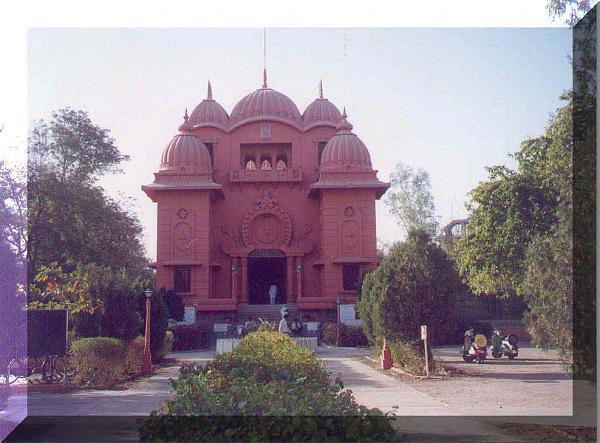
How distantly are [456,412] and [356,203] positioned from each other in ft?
14.1

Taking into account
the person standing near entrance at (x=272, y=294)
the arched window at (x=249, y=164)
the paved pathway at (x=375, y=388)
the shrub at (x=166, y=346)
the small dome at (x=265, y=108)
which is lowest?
the paved pathway at (x=375, y=388)

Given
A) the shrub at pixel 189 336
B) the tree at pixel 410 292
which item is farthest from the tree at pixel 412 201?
the shrub at pixel 189 336

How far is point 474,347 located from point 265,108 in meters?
5.24

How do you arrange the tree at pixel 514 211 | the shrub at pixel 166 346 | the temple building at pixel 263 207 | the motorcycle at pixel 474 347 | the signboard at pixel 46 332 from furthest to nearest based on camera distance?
1. the motorcycle at pixel 474 347
2. the shrub at pixel 166 346
3. the temple building at pixel 263 207
4. the signboard at pixel 46 332
5. the tree at pixel 514 211

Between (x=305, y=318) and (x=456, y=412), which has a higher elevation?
(x=305, y=318)

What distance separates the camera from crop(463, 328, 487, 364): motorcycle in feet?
42.7

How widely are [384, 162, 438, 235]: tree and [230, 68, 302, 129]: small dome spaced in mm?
1824

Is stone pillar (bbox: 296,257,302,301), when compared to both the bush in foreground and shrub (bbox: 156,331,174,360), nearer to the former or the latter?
shrub (bbox: 156,331,174,360)

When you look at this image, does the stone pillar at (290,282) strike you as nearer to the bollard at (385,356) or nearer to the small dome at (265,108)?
the bollard at (385,356)

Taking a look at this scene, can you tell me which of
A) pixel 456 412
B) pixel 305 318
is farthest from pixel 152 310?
pixel 456 412

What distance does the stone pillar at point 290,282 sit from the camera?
12375 mm

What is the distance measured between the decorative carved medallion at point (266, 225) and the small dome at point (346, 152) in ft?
3.82

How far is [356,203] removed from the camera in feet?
42.9

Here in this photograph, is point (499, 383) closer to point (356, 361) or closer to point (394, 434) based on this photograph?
point (356, 361)
